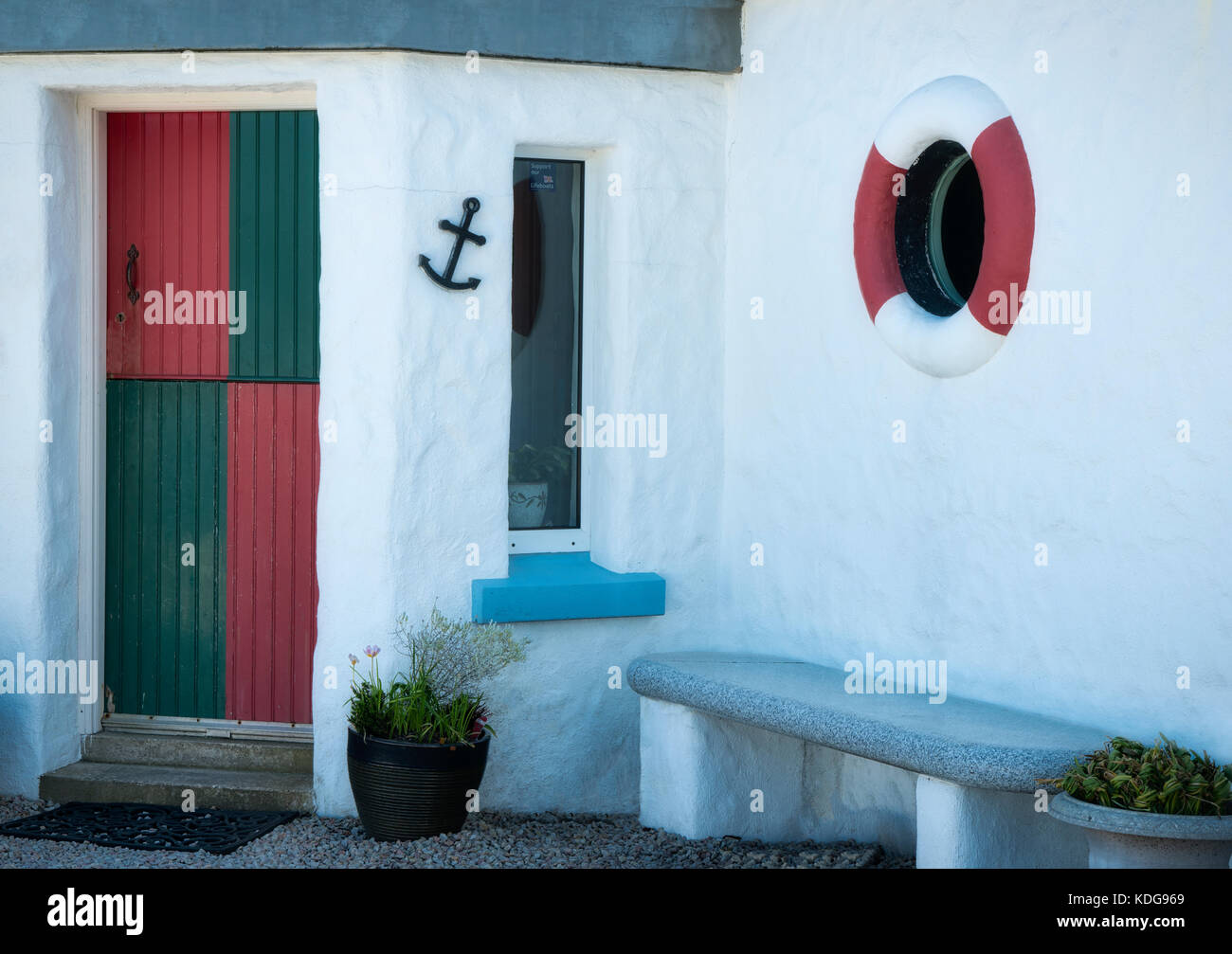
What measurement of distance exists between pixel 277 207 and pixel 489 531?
1.49 meters

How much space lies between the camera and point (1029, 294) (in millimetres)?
3568

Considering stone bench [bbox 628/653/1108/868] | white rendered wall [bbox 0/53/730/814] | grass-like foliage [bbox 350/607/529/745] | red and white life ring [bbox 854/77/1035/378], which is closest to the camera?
stone bench [bbox 628/653/1108/868]

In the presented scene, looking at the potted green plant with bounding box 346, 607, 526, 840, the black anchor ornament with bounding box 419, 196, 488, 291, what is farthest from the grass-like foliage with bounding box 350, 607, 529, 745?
the black anchor ornament with bounding box 419, 196, 488, 291

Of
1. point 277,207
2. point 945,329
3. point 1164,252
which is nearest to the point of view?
point 1164,252

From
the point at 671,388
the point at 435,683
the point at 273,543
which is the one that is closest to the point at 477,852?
the point at 435,683

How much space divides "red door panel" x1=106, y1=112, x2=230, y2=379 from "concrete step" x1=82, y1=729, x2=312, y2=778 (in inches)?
53.8

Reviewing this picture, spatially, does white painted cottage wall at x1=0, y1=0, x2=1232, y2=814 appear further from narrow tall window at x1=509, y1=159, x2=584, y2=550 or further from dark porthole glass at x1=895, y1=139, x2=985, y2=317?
dark porthole glass at x1=895, y1=139, x2=985, y2=317

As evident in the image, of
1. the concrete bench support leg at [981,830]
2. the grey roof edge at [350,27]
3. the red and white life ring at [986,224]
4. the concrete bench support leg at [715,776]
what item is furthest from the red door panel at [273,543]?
the concrete bench support leg at [981,830]

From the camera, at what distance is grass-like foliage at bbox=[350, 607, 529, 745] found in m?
4.18

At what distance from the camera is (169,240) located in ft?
16.5

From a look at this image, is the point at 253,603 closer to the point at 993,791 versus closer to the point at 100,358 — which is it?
the point at 100,358

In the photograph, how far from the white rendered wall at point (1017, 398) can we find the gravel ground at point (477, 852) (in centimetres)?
68

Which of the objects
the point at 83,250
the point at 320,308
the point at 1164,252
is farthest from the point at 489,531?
the point at 1164,252

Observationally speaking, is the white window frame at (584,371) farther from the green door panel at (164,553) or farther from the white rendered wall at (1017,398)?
the green door panel at (164,553)
